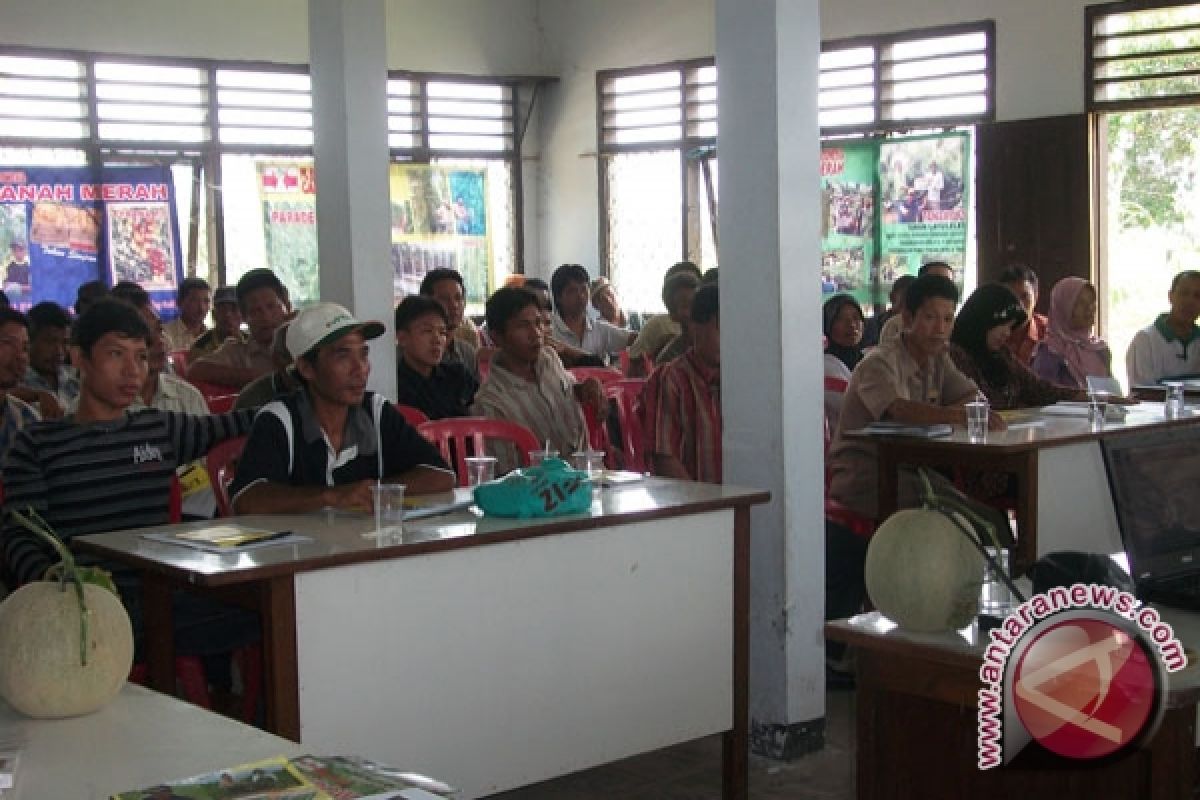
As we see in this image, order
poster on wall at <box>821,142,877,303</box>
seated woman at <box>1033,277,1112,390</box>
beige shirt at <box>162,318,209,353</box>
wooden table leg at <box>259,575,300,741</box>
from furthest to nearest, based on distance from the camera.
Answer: poster on wall at <box>821,142,877,303</box>
beige shirt at <box>162,318,209,353</box>
seated woman at <box>1033,277,1112,390</box>
wooden table leg at <box>259,575,300,741</box>

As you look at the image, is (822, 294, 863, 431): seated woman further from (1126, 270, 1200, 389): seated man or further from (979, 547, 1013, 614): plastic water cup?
(979, 547, 1013, 614): plastic water cup

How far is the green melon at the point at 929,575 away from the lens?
8.53ft

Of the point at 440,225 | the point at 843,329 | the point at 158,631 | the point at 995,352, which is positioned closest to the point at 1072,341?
the point at 843,329

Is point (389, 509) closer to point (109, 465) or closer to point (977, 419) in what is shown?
point (109, 465)

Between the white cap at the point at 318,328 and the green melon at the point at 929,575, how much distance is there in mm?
1795

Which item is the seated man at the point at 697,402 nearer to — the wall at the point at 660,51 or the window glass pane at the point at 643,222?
the wall at the point at 660,51

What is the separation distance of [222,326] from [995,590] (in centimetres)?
658

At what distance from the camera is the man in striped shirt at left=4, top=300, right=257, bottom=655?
3746mm

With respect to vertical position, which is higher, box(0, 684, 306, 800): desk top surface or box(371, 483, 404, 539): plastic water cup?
box(371, 483, 404, 539): plastic water cup

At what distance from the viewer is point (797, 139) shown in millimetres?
4438

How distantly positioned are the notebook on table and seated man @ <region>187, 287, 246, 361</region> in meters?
5.72

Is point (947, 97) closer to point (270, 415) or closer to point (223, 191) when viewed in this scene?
point (223, 191)

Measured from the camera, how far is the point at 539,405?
521 centimetres
